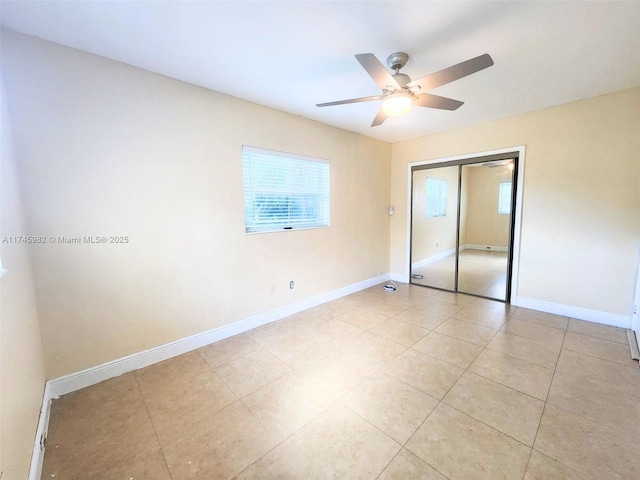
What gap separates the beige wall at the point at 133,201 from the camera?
71.6 inches

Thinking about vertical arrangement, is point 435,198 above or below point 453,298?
above

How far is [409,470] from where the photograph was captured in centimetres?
136

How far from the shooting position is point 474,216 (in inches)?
161

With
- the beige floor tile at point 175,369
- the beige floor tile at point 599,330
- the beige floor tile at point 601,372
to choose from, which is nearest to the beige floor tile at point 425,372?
the beige floor tile at point 601,372

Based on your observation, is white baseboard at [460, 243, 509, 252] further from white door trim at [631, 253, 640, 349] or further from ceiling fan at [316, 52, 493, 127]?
ceiling fan at [316, 52, 493, 127]

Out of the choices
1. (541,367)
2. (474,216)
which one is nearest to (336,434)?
(541,367)

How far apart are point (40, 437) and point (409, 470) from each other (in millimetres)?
2120

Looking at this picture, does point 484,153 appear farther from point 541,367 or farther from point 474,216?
point 541,367

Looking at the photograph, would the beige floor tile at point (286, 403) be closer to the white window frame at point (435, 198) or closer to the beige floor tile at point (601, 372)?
the beige floor tile at point (601, 372)

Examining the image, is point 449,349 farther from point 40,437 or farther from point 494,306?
point 40,437

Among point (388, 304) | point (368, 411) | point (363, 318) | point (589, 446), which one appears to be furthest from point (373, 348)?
point (589, 446)

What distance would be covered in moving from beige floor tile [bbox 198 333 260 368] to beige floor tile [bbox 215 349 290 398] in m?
0.08

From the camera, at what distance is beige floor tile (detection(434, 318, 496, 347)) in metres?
2.65

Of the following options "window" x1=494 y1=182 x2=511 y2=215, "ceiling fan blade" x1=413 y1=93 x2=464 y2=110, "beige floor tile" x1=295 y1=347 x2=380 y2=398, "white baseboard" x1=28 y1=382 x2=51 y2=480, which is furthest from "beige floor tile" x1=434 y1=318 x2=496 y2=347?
"white baseboard" x1=28 y1=382 x2=51 y2=480
